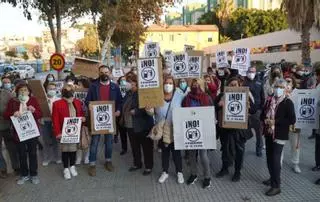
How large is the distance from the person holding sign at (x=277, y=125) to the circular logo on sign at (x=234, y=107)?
528 mm

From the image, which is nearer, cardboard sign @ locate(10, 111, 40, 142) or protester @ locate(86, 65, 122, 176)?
cardboard sign @ locate(10, 111, 40, 142)

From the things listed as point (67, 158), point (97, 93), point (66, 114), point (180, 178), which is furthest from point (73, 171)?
point (180, 178)

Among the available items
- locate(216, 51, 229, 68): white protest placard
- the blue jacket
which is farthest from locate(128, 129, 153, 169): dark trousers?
locate(216, 51, 229, 68): white protest placard

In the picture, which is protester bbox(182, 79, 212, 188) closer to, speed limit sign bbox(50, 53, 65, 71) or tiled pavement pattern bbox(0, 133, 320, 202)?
tiled pavement pattern bbox(0, 133, 320, 202)

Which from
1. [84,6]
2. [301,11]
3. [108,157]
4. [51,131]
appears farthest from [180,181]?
[301,11]

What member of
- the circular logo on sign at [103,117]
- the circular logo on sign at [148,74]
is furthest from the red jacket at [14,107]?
the circular logo on sign at [148,74]

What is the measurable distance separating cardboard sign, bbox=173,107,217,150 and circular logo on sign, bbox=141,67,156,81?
0.75 m

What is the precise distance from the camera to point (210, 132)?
22.4ft

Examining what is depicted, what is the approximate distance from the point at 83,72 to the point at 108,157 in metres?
5.88

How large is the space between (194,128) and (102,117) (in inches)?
71.8

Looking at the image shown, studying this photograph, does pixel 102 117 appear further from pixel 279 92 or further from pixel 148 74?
pixel 279 92

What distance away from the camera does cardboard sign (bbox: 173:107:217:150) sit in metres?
6.79

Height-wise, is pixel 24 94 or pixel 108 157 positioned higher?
pixel 24 94

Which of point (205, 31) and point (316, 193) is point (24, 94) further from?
point (205, 31)
